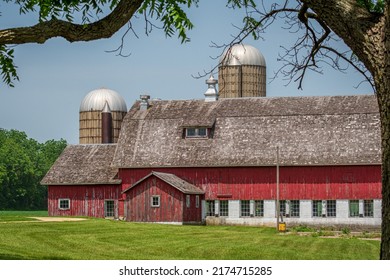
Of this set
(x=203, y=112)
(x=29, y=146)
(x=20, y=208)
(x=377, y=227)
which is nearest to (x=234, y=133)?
(x=203, y=112)

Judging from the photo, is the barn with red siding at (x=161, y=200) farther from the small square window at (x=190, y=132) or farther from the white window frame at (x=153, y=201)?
the small square window at (x=190, y=132)

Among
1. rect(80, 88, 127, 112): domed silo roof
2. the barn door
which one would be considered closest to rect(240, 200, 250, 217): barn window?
the barn door

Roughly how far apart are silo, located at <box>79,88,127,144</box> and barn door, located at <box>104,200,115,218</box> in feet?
76.7

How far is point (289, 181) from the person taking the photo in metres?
49.8

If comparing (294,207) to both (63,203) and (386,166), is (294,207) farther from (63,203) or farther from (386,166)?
(386,166)

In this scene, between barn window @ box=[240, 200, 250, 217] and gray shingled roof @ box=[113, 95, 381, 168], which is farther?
barn window @ box=[240, 200, 250, 217]

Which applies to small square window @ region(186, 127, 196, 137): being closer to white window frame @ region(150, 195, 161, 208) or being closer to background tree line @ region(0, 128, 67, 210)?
white window frame @ region(150, 195, 161, 208)

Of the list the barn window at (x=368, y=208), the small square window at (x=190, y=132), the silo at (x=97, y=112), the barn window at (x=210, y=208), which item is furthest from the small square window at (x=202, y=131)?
the silo at (x=97, y=112)

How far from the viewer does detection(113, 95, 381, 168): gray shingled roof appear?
49906 millimetres

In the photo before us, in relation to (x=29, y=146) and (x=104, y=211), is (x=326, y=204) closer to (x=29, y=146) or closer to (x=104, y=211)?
(x=104, y=211)

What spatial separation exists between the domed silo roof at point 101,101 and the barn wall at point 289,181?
29.2 metres

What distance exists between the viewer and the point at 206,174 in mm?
51469

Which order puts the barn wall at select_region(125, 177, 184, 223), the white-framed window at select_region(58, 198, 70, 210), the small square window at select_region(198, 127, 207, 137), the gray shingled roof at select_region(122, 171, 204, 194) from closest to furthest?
the gray shingled roof at select_region(122, 171, 204, 194) < the barn wall at select_region(125, 177, 184, 223) < the small square window at select_region(198, 127, 207, 137) < the white-framed window at select_region(58, 198, 70, 210)

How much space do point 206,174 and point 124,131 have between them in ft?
22.4
